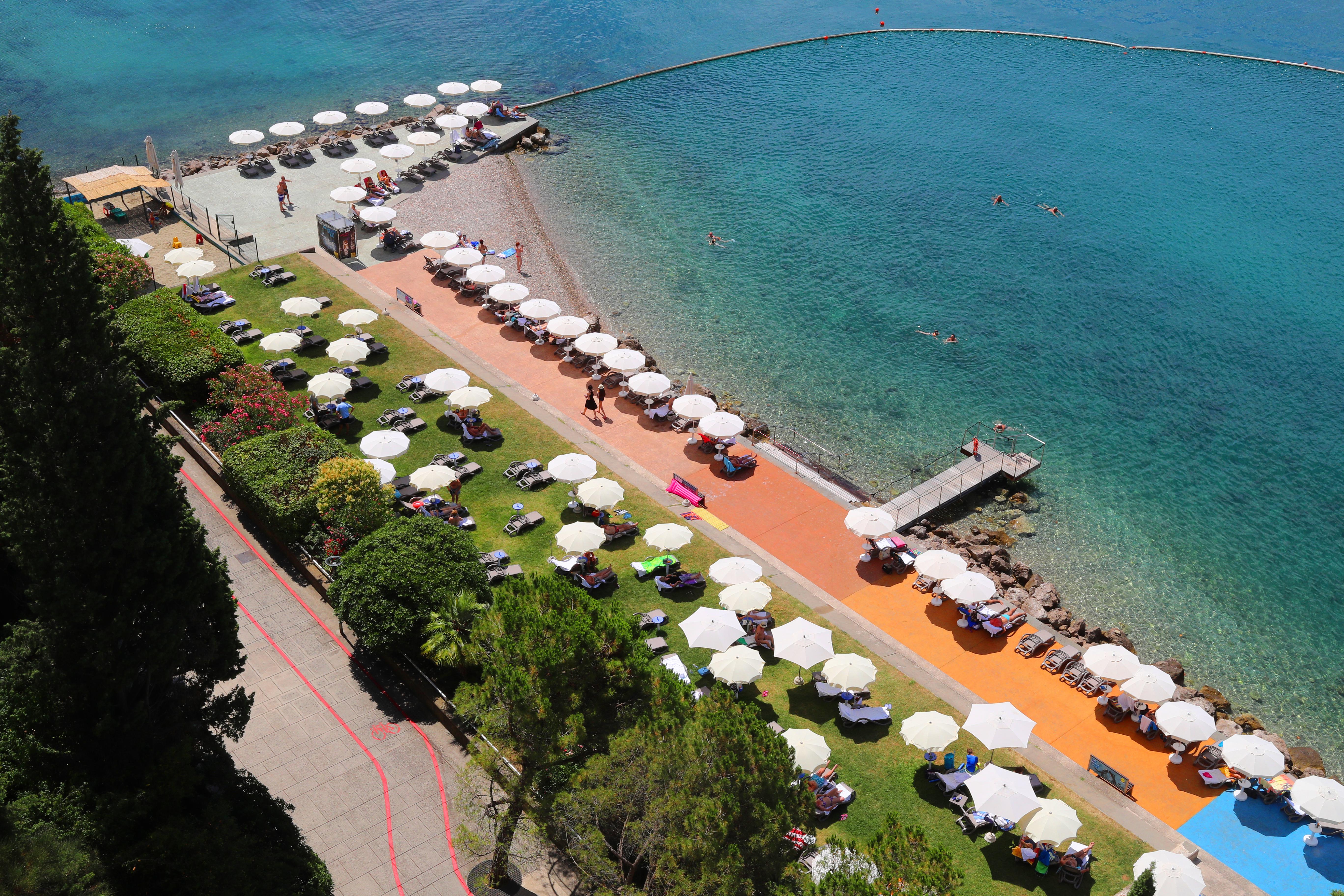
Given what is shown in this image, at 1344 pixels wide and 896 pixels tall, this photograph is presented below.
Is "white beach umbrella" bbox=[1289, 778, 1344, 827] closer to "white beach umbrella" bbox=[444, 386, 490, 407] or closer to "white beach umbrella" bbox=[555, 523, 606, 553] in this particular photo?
"white beach umbrella" bbox=[555, 523, 606, 553]

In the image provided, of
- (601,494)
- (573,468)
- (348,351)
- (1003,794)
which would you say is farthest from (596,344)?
(1003,794)

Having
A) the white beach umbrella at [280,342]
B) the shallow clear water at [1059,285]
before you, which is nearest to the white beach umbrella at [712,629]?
the shallow clear water at [1059,285]

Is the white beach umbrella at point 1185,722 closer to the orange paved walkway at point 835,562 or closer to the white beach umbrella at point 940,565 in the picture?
the orange paved walkway at point 835,562

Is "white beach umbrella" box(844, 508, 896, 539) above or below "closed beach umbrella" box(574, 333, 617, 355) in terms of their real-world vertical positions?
below

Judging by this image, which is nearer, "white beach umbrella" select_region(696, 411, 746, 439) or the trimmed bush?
the trimmed bush

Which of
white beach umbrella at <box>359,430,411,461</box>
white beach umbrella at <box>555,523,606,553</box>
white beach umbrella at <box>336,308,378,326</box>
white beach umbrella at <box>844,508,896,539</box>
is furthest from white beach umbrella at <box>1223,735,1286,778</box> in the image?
white beach umbrella at <box>336,308,378,326</box>

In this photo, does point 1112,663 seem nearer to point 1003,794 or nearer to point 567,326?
point 1003,794

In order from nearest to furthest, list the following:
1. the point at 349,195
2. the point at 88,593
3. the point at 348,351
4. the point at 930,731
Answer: the point at 88,593 → the point at 930,731 → the point at 348,351 → the point at 349,195
